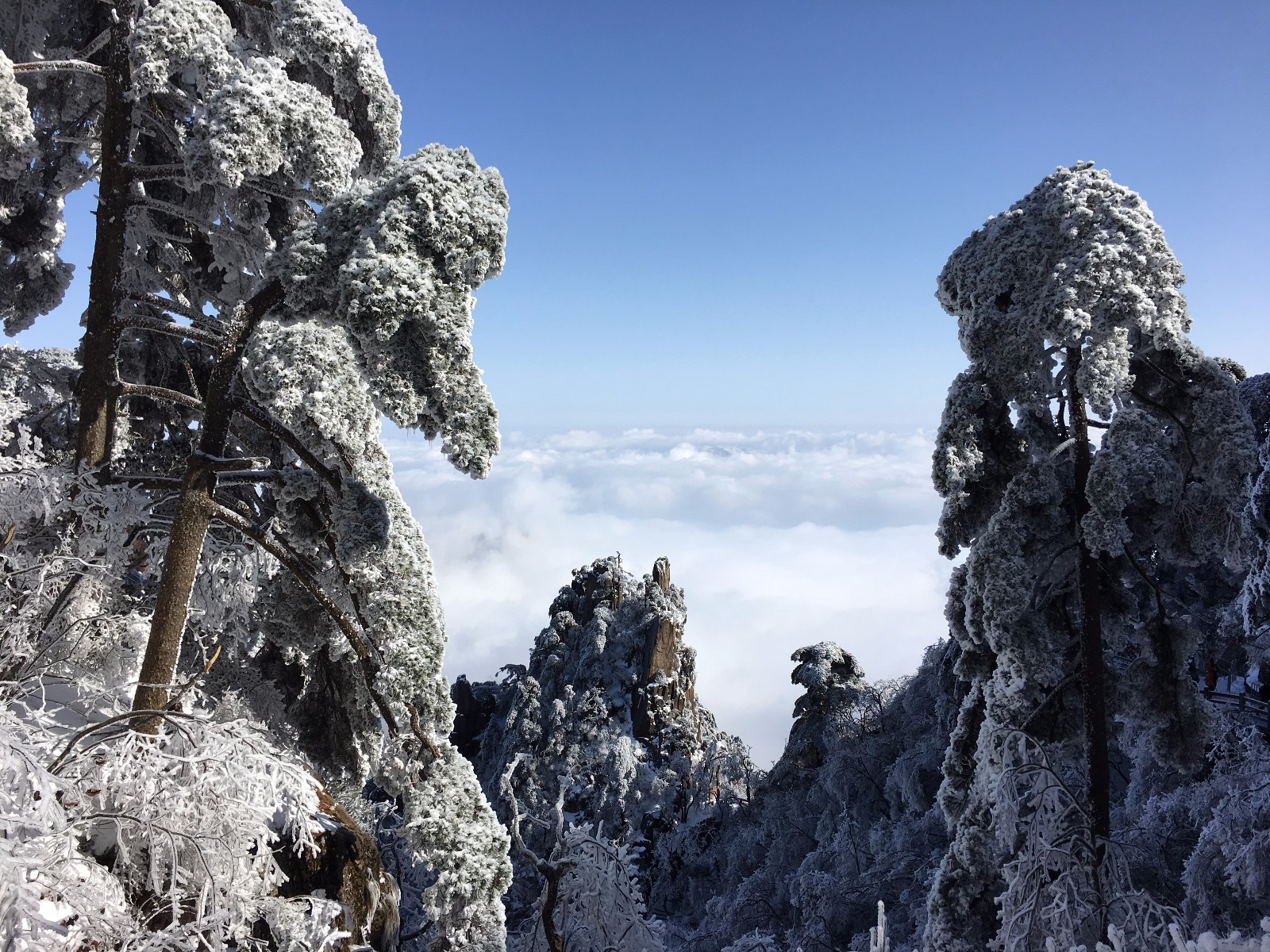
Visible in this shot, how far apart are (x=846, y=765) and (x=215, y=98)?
23.3 metres

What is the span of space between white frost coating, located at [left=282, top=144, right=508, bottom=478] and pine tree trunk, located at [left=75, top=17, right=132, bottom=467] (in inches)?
112

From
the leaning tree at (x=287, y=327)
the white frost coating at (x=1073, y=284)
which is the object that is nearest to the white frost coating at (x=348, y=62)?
the leaning tree at (x=287, y=327)

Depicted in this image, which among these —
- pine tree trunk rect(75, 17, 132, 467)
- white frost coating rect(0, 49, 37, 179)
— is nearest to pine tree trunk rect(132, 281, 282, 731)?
pine tree trunk rect(75, 17, 132, 467)

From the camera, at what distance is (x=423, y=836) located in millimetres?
6289

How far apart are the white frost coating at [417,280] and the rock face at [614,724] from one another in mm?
23794

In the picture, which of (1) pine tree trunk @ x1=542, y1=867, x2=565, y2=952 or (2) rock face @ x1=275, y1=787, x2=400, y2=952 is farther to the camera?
(1) pine tree trunk @ x1=542, y1=867, x2=565, y2=952

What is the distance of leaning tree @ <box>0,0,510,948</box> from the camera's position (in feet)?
17.0

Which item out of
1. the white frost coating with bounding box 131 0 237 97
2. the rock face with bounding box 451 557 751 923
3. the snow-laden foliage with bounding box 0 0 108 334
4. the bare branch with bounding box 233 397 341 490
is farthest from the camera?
the rock face with bounding box 451 557 751 923

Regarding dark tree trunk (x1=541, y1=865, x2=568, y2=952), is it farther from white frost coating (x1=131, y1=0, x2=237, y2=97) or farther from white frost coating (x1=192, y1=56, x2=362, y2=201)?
white frost coating (x1=131, y1=0, x2=237, y2=97)

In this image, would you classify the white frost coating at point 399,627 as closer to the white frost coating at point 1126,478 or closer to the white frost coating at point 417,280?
the white frost coating at point 417,280

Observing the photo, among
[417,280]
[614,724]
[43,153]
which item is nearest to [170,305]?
[43,153]

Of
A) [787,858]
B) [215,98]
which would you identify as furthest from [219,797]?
[787,858]

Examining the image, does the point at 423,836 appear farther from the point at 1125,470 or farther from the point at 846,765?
the point at 846,765

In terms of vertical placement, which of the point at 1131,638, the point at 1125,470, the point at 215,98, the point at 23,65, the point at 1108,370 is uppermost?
the point at 23,65
